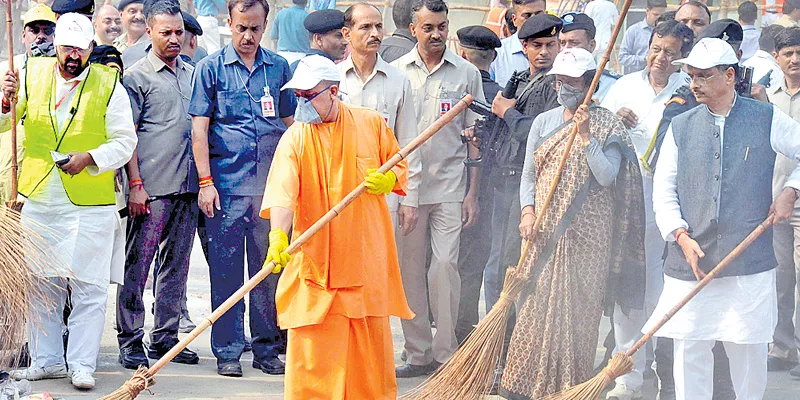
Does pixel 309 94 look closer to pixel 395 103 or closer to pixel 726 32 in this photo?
pixel 395 103

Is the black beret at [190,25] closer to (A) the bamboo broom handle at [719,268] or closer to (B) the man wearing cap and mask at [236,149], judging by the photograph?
(B) the man wearing cap and mask at [236,149]

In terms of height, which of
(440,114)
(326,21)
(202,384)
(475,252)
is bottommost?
(202,384)

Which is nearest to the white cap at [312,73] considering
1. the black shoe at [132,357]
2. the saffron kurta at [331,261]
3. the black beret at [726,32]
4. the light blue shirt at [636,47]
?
the saffron kurta at [331,261]

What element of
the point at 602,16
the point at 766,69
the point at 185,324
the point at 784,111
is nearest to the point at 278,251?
the point at 185,324

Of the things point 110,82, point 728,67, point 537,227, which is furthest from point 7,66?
point 728,67

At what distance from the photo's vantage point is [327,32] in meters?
7.49

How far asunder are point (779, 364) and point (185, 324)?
3991 mm

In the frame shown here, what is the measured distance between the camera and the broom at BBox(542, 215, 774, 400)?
5255 mm

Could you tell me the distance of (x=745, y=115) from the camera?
5371 mm

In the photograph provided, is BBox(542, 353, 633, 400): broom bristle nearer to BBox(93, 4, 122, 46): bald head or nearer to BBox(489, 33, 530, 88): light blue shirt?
BBox(489, 33, 530, 88): light blue shirt

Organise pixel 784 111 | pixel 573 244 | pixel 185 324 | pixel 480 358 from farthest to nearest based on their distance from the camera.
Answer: pixel 185 324 → pixel 784 111 → pixel 573 244 → pixel 480 358

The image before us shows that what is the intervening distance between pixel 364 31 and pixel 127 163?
64.3 inches

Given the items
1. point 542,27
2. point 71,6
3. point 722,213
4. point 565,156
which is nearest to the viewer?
point 722,213

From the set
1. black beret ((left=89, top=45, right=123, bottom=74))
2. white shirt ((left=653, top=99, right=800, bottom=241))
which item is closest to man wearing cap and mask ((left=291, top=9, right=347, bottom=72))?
black beret ((left=89, top=45, right=123, bottom=74))
